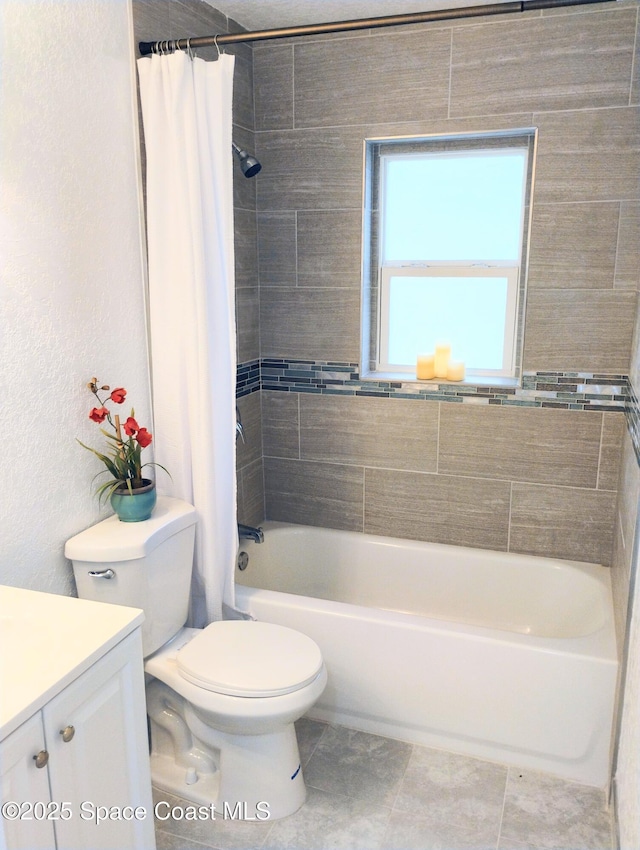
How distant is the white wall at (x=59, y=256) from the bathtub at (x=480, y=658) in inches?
33.3

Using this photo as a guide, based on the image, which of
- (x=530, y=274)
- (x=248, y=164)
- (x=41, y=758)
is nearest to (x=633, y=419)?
(x=530, y=274)

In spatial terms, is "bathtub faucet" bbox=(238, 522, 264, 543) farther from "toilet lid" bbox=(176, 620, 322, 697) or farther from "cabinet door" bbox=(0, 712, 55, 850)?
"cabinet door" bbox=(0, 712, 55, 850)

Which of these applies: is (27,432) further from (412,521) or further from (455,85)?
(455,85)

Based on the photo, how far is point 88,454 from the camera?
7.00 feet

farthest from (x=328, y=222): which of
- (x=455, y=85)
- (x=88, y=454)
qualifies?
(x=88, y=454)

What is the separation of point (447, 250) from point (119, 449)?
1.63 metres

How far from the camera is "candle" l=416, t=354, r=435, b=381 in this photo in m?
2.92

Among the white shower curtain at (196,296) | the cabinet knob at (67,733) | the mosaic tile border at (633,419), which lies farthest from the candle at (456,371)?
the cabinet knob at (67,733)

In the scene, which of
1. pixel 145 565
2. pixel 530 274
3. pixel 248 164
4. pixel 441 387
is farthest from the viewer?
pixel 441 387

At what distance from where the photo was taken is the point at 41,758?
1292mm

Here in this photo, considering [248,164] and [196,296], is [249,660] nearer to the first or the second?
[196,296]

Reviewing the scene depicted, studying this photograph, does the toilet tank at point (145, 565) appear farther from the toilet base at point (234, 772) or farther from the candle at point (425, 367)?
the candle at point (425, 367)

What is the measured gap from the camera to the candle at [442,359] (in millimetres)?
2916

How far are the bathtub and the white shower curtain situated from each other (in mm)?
326
